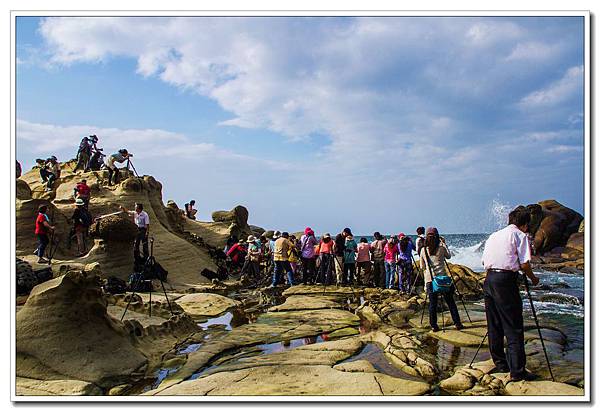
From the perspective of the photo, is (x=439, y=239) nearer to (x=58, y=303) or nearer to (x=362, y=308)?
(x=362, y=308)

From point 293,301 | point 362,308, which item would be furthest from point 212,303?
point 362,308

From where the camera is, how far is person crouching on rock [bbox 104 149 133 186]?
18419 mm

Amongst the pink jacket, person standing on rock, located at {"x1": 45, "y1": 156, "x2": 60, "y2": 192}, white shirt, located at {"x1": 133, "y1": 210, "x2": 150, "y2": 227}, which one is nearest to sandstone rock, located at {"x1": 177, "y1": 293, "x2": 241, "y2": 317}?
white shirt, located at {"x1": 133, "y1": 210, "x2": 150, "y2": 227}

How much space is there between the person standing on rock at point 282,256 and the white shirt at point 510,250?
9.94 meters

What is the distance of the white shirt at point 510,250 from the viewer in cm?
500

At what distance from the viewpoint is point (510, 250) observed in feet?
16.5

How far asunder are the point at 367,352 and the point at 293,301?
5149mm

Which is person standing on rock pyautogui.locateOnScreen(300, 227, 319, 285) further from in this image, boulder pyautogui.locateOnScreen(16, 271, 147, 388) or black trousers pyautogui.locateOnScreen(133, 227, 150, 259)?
boulder pyautogui.locateOnScreen(16, 271, 147, 388)

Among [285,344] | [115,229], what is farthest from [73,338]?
[115,229]

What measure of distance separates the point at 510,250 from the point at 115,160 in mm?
17239

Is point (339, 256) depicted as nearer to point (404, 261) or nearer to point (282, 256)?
point (282, 256)

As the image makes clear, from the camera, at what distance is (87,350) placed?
5.69 metres

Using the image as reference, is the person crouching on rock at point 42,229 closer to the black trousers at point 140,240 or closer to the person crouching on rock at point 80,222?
the person crouching on rock at point 80,222

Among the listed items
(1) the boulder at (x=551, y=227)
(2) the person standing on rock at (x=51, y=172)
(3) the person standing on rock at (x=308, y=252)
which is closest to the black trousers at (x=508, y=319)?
(3) the person standing on rock at (x=308, y=252)
